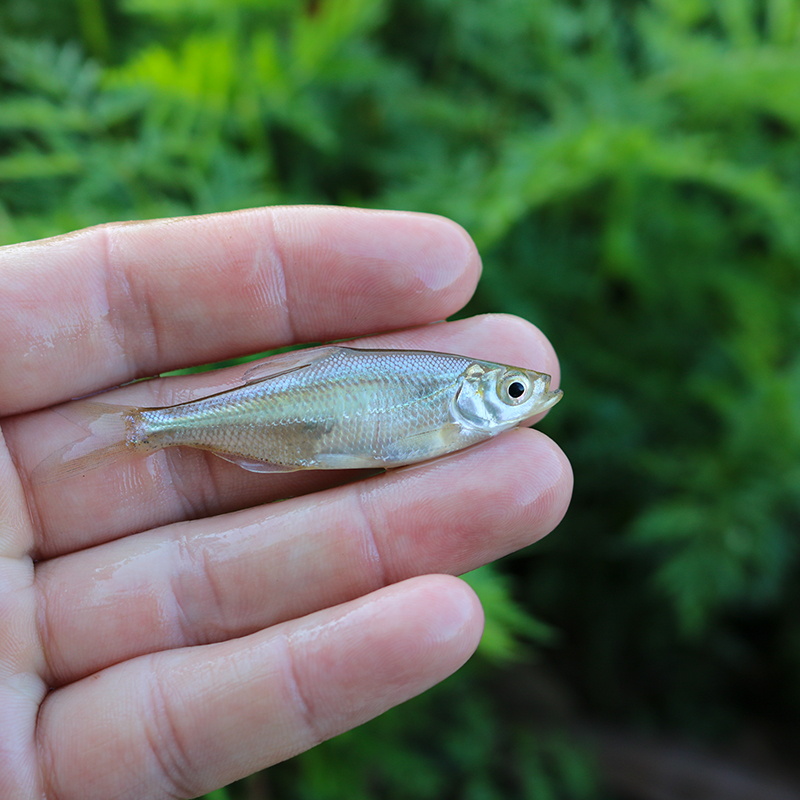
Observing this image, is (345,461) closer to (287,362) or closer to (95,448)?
(287,362)

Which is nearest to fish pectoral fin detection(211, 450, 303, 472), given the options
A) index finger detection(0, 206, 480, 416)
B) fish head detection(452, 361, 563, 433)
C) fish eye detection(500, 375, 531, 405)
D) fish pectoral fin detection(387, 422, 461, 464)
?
fish pectoral fin detection(387, 422, 461, 464)

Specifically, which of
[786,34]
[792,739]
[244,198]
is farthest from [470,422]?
[792,739]

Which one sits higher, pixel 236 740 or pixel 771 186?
pixel 771 186

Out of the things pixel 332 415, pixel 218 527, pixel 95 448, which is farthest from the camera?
pixel 332 415

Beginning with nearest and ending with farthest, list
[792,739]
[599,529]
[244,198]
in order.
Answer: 1. [244,198]
2. [599,529]
3. [792,739]

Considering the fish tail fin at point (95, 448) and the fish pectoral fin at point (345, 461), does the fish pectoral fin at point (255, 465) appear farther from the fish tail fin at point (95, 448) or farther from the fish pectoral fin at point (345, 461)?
the fish tail fin at point (95, 448)

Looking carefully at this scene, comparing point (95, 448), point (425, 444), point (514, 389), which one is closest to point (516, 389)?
point (514, 389)

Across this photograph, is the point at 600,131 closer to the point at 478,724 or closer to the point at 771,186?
the point at 771,186
